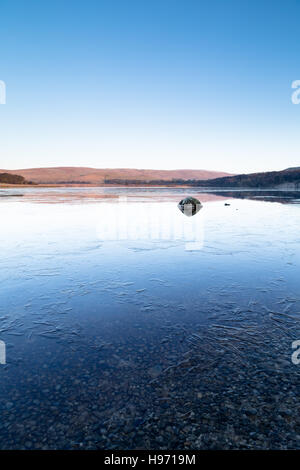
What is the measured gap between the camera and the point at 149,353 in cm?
425

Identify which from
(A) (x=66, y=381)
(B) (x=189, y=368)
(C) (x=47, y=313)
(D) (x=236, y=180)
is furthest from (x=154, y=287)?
(D) (x=236, y=180)

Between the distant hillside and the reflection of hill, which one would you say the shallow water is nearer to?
the reflection of hill

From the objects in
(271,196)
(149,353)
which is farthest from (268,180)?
(149,353)

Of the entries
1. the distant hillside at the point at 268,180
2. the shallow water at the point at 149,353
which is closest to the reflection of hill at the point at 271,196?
the shallow water at the point at 149,353

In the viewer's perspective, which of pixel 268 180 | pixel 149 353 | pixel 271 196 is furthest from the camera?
pixel 268 180

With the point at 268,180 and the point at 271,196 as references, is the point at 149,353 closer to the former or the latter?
the point at 271,196

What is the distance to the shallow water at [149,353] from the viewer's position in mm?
2926

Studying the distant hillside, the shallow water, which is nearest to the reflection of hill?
the shallow water

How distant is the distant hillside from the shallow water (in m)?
109

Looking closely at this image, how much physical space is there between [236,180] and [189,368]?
468ft

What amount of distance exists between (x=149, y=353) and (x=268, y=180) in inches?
5039

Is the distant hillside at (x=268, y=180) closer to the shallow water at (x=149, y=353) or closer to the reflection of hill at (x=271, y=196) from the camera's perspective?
the reflection of hill at (x=271, y=196)

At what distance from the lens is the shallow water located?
2926 millimetres
